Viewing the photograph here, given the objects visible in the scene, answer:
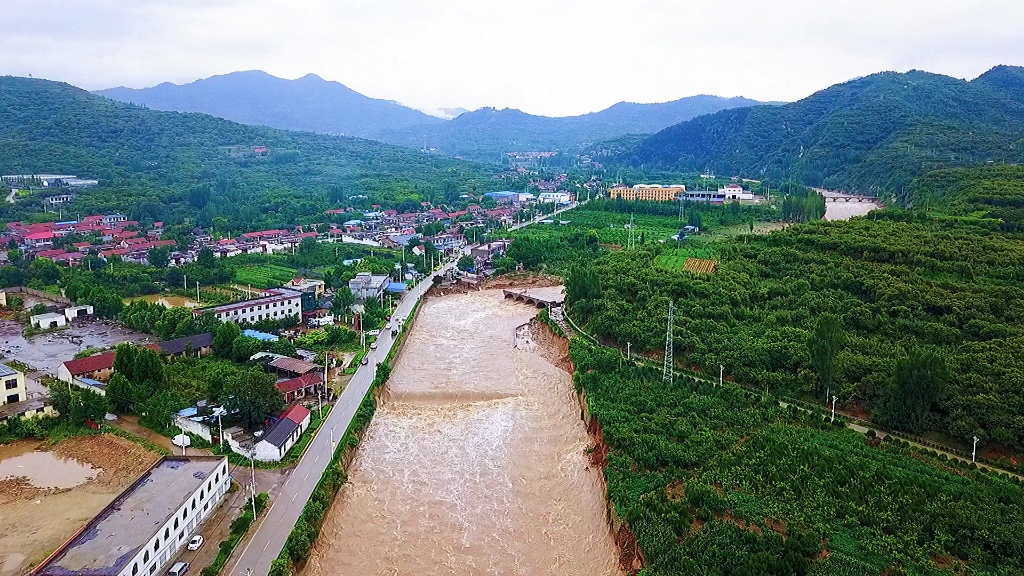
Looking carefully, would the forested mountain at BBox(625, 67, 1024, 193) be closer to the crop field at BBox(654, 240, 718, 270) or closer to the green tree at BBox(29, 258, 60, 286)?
the crop field at BBox(654, 240, 718, 270)

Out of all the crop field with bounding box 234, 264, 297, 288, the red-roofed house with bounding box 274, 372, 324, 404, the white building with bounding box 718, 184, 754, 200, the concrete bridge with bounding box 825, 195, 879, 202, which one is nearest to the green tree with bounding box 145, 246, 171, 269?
the crop field with bounding box 234, 264, 297, 288

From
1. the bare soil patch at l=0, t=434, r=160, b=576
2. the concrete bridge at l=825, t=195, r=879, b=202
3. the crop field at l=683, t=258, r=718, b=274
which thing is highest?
the concrete bridge at l=825, t=195, r=879, b=202

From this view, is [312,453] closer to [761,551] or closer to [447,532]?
[447,532]

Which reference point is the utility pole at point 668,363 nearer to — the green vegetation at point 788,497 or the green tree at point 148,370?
the green vegetation at point 788,497

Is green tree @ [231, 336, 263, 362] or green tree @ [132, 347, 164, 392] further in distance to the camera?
green tree @ [231, 336, 263, 362]

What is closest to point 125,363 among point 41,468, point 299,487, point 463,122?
point 41,468

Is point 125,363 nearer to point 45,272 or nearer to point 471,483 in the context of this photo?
point 471,483
